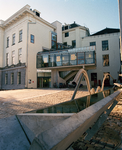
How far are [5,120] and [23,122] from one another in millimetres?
232

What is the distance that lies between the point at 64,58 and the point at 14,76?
13783 mm

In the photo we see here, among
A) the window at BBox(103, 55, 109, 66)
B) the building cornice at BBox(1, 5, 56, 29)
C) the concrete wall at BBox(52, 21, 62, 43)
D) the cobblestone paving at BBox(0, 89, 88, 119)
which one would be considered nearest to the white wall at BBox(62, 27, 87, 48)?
the concrete wall at BBox(52, 21, 62, 43)

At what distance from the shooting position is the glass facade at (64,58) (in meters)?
20.3

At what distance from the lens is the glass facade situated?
20.3 meters

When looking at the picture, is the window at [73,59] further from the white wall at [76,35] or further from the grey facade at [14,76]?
the grey facade at [14,76]

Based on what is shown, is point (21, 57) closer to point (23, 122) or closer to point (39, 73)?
point (39, 73)

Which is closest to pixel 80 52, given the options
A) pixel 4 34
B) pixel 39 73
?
pixel 39 73

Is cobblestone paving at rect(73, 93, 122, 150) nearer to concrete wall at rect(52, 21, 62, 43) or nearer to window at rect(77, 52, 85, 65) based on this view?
window at rect(77, 52, 85, 65)

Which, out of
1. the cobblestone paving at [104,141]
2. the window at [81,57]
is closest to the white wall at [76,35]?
the window at [81,57]

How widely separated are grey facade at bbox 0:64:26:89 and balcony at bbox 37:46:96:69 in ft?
14.1

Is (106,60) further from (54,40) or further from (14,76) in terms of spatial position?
(14,76)

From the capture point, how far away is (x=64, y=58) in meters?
21.8

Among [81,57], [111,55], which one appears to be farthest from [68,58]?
[111,55]

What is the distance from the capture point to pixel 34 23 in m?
25.3
